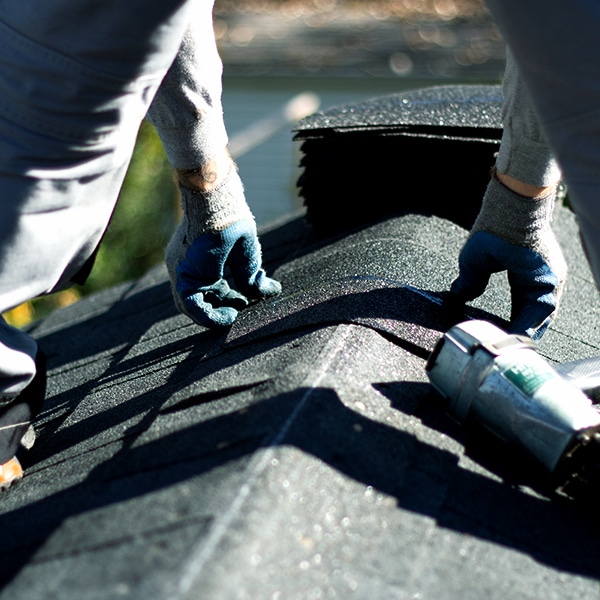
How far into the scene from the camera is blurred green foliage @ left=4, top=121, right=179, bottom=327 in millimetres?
8492

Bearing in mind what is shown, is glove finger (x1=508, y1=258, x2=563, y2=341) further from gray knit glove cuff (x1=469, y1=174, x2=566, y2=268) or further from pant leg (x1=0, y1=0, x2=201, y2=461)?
pant leg (x1=0, y1=0, x2=201, y2=461)

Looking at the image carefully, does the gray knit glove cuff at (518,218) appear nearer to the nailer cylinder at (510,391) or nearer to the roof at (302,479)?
the roof at (302,479)

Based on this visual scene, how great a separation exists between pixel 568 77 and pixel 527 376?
0.56 metres

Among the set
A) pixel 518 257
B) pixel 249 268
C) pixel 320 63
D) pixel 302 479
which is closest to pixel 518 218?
pixel 518 257

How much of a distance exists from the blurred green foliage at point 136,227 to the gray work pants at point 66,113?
21.7 feet

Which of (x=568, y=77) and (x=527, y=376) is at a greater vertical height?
(x=568, y=77)

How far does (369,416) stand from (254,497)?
39 cm

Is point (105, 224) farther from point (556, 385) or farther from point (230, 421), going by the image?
point (556, 385)

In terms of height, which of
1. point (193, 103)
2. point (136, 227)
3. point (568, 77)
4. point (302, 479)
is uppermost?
point (568, 77)

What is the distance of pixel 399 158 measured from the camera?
3053 mm

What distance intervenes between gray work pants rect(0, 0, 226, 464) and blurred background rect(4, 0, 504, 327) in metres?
9.13

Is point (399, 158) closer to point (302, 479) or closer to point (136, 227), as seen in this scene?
point (302, 479)

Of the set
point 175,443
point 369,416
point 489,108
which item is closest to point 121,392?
point 175,443

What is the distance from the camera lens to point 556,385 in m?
1.61
